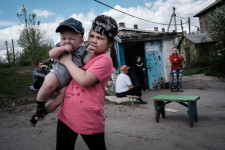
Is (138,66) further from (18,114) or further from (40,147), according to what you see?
(40,147)

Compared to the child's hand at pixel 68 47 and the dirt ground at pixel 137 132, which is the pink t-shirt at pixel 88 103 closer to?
the child's hand at pixel 68 47

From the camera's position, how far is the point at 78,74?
1.16 metres

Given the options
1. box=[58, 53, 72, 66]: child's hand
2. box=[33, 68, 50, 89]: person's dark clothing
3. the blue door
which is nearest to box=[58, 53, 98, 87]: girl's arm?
box=[58, 53, 72, 66]: child's hand

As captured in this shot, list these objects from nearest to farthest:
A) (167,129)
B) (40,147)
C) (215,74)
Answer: (40,147) → (167,129) → (215,74)

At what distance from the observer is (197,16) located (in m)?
27.8

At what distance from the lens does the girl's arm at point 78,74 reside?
1159 mm

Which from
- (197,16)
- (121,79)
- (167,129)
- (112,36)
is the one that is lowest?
(167,129)

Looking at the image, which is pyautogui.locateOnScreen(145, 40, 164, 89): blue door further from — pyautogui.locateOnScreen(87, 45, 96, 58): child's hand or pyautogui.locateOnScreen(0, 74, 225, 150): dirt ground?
pyautogui.locateOnScreen(87, 45, 96, 58): child's hand

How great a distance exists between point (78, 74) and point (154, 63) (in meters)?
9.49

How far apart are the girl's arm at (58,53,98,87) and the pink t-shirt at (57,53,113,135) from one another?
0.12 feet

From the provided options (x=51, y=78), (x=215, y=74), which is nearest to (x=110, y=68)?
(x=51, y=78)

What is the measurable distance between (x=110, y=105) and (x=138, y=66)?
138 inches

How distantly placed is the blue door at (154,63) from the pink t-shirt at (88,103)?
912 cm

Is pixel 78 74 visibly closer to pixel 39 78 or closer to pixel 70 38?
pixel 70 38
